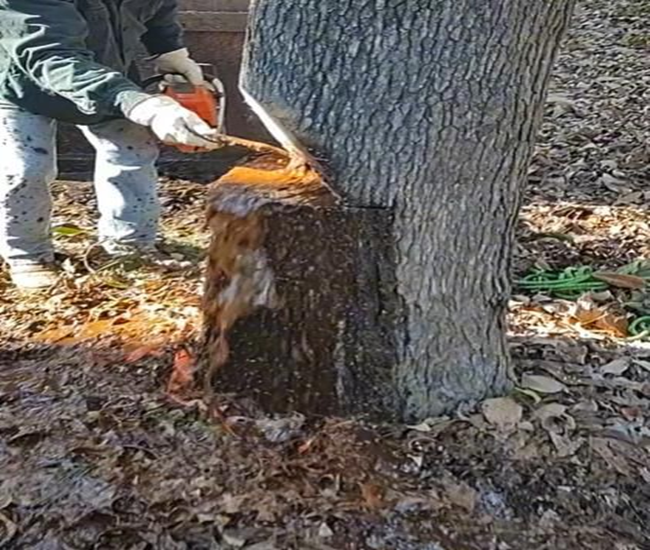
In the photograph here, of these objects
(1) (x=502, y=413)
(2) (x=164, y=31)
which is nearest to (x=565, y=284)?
(1) (x=502, y=413)

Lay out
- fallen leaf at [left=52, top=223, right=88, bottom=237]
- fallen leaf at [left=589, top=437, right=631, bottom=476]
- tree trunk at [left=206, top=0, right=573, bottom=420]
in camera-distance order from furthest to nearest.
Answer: fallen leaf at [left=52, top=223, right=88, bottom=237] → fallen leaf at [left=589, top=437, right=631, bottom=476] → tree trunk at [left=206, top=0, right=573, bottom=420]

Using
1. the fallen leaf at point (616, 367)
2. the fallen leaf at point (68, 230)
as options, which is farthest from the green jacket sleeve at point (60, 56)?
the fallen leaf at point (616, 367)

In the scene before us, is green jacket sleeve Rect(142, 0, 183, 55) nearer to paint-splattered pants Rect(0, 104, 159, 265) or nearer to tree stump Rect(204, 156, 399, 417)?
paint-splattered pants Rect(0, 104, 159, 265)

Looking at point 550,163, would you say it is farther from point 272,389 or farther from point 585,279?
point 272,389

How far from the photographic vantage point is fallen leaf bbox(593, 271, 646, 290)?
2979 mm

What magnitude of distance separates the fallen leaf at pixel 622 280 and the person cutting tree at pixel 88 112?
1230 mm

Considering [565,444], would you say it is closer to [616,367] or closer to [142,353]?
[616,367]

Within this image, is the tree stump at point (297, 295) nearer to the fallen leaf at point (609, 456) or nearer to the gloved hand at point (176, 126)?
the gloved hand at point (176, 126)

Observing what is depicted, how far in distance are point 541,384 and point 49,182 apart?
1631mm

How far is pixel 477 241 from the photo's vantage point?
81.8 inches

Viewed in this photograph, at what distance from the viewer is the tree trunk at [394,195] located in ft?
6.19

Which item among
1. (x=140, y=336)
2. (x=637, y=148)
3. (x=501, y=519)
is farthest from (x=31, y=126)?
(x=637, y=148)

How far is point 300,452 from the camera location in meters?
2.08

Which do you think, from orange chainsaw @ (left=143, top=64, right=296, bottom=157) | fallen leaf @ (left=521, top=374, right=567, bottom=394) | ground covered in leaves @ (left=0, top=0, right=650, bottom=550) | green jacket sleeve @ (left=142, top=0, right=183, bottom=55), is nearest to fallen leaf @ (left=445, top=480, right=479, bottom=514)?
ground covered in leaves @ (left=0, top=0, right=650, bottom=550)
